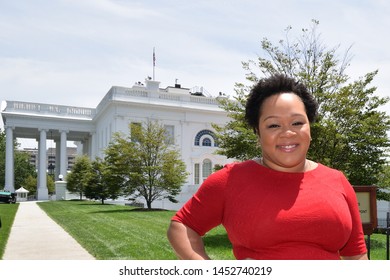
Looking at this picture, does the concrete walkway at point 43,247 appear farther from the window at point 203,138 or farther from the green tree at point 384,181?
the window at point 203,138

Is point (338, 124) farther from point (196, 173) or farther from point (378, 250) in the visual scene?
point (196, 173)

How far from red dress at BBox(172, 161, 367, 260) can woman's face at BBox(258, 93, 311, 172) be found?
0.05 m

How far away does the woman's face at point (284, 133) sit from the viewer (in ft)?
5.99

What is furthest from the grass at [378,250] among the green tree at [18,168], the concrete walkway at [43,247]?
the green tree at [18,168]

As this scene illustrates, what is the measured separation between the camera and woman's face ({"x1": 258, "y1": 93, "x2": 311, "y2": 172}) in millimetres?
1827

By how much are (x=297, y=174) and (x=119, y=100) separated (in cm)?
3684

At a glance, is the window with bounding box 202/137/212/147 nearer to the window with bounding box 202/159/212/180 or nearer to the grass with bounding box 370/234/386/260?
the window with bounding box 202/159/212/180

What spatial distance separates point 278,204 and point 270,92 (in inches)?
17.9

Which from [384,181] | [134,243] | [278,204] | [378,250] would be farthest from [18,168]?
[278,204]
